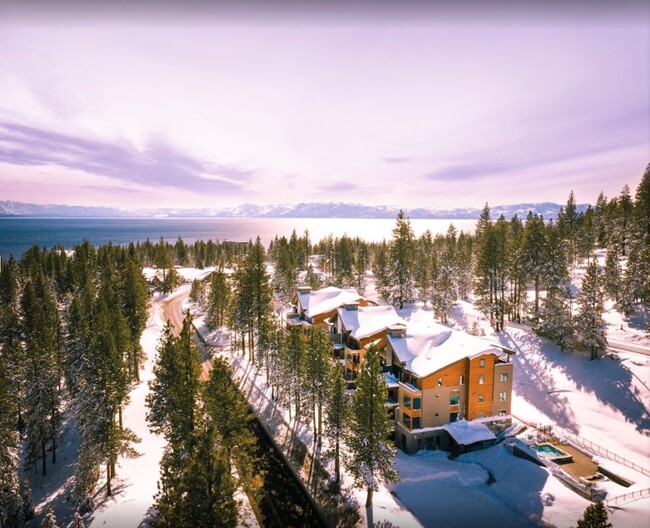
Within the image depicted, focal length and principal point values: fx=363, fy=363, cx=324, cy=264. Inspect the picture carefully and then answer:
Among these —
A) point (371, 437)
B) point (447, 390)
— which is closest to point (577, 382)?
point (447, 390)

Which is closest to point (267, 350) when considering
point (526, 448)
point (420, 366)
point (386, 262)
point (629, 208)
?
point (420, 366)

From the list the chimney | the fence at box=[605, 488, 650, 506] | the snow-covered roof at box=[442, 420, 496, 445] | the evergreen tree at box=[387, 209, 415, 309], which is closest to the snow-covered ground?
the fence at box=[605, 488, 650, 506]

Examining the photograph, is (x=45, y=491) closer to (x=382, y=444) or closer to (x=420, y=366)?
(x=382, y=444)

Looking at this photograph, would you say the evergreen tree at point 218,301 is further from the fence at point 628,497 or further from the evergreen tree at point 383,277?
the fence at point 628,497

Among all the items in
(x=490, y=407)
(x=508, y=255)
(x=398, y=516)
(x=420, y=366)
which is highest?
(x=508, y=255)

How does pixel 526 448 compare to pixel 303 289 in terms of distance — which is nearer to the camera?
pixel 526 448
